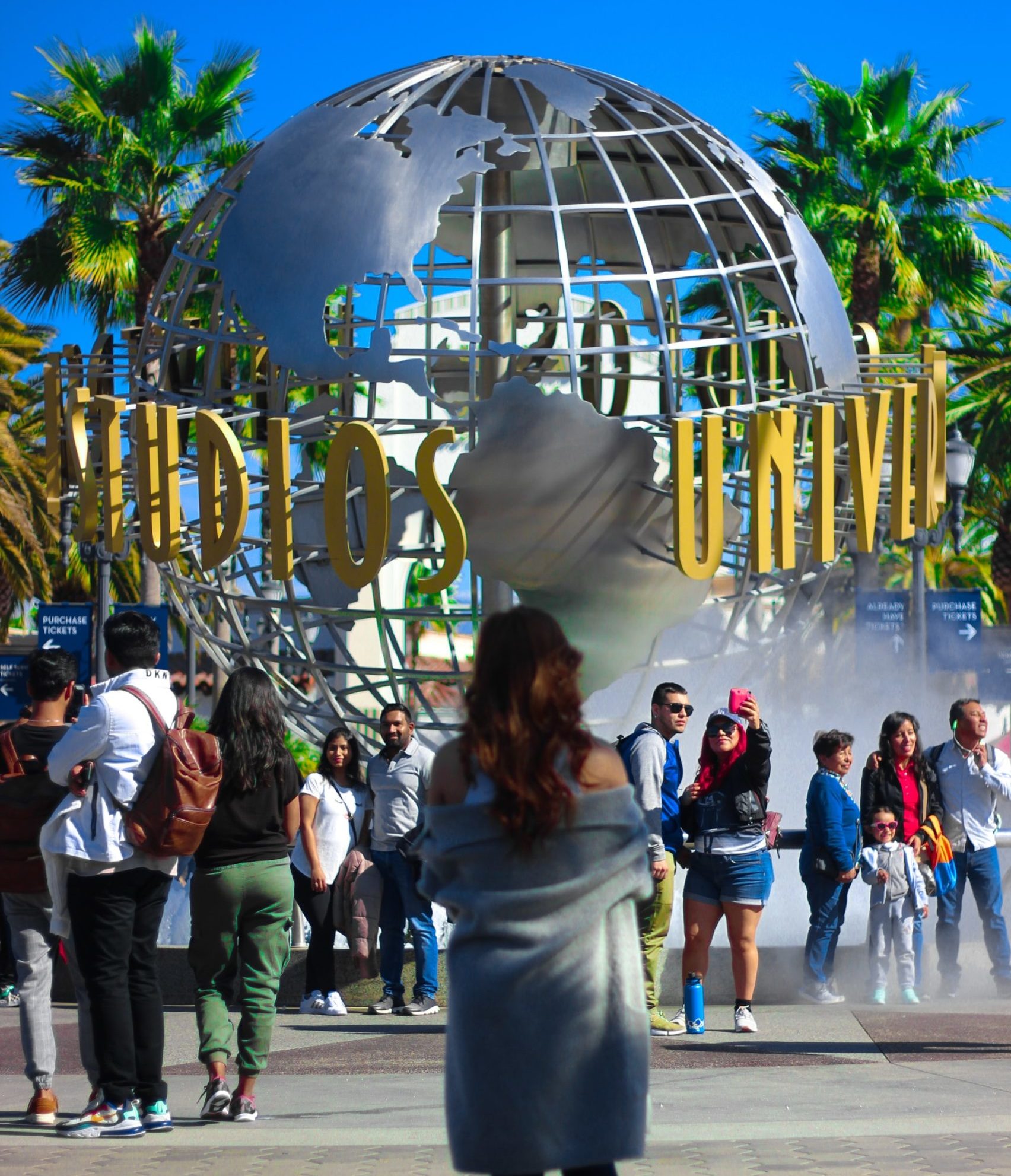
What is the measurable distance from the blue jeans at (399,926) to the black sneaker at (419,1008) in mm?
21

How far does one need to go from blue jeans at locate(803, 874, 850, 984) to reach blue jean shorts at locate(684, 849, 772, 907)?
0.83 metres

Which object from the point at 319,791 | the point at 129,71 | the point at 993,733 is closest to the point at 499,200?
the point at 319,791

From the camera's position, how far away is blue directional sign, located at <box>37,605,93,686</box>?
17.2 meters

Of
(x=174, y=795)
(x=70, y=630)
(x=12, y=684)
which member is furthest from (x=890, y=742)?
(x=12, y=684)

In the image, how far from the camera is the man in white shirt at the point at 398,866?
861cm

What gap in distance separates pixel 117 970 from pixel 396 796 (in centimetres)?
312

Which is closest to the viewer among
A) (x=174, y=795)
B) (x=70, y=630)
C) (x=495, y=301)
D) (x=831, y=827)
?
(x=174, y=795)

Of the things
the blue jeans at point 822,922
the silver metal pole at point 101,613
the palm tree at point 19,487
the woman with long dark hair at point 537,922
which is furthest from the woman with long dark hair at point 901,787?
the palm tree at point 19,487

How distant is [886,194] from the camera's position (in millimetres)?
24172

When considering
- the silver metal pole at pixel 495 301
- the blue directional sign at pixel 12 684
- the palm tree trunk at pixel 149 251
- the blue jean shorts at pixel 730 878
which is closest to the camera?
the blue jean shorts at pixel 730 878

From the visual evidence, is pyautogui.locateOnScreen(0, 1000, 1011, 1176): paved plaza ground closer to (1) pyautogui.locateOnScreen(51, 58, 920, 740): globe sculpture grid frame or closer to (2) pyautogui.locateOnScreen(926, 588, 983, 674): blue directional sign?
(1) pyautogui.locateOnScreen(51, 58, 920, 740): globe sculpture grid frame

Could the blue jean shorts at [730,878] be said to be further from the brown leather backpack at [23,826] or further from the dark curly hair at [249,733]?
the brown leather backpack at [23,826]

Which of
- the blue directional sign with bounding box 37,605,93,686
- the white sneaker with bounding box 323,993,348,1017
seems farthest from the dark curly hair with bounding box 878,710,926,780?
the blue directional sign with bounding box 37,605,93,686

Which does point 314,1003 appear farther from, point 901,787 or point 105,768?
point 105,768
